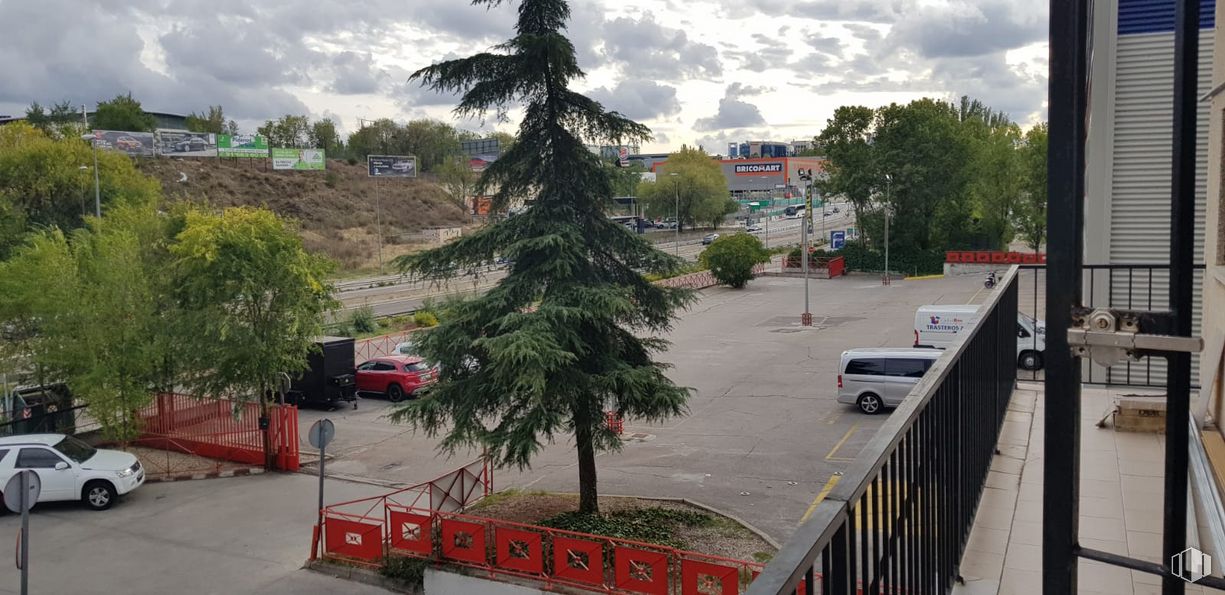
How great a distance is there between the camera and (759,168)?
135500 mm

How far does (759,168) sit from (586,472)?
124 metres

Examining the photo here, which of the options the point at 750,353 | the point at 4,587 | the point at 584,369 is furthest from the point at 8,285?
the point at 750,353

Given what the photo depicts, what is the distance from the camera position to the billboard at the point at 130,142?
79.5m

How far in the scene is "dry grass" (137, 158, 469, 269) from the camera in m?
81.1

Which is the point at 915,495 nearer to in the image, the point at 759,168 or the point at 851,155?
the point at 851,155

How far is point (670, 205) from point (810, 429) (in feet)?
269

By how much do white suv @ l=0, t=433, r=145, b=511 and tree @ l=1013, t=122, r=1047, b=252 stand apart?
2047 inches

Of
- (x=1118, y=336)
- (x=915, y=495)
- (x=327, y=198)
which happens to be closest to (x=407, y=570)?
(x=915, y=495)

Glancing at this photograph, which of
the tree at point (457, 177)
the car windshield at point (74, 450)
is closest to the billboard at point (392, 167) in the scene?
the tree at point (457, 177)

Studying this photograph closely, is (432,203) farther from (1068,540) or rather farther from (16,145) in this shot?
(1068,540)

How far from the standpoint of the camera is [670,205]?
102 m

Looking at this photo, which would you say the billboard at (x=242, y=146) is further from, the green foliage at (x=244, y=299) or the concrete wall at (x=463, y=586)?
the concrete wall at (x=463, y=586)

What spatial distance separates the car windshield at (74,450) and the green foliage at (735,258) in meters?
40.4

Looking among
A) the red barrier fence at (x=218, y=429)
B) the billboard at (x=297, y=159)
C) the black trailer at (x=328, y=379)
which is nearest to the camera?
the red barrier fence at (x=218, y=429)
